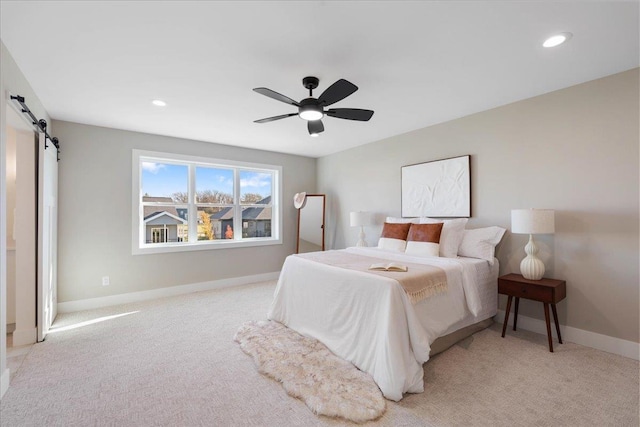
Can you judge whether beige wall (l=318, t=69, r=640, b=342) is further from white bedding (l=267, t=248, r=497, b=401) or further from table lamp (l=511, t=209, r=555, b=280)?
white bedding (l=267, t=248, r=497, b=401)

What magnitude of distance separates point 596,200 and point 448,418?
2.45 meters

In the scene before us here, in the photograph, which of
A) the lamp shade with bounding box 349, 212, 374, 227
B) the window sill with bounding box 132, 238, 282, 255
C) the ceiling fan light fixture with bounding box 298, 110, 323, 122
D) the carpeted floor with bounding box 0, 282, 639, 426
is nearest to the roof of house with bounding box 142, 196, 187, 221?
the window sill with bounding box 132, 238, 282, 255

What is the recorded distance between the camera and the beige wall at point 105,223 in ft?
12.5

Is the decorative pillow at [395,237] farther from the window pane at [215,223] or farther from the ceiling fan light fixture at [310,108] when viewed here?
the window pane at [215,223]

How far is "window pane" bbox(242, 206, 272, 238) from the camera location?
18.1ft

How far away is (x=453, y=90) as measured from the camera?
2.93 metres

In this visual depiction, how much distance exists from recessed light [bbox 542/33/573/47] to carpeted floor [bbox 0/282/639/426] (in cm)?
251

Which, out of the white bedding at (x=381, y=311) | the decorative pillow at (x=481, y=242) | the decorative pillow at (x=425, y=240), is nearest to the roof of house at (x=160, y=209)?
the white bedding at (x=381, y=311)

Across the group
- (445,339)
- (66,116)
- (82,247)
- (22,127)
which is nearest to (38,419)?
(22,127)

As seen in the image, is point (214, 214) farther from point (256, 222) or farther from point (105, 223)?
point (105, 223)

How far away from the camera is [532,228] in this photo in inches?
106

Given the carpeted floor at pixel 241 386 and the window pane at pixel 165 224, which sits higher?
the window pane at pixel 165 224

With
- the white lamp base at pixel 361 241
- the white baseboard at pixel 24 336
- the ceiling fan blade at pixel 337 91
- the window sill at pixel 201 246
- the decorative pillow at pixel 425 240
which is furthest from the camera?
the white lamp base at pixel 361 241

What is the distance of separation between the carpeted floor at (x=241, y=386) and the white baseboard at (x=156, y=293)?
31.8 inches
